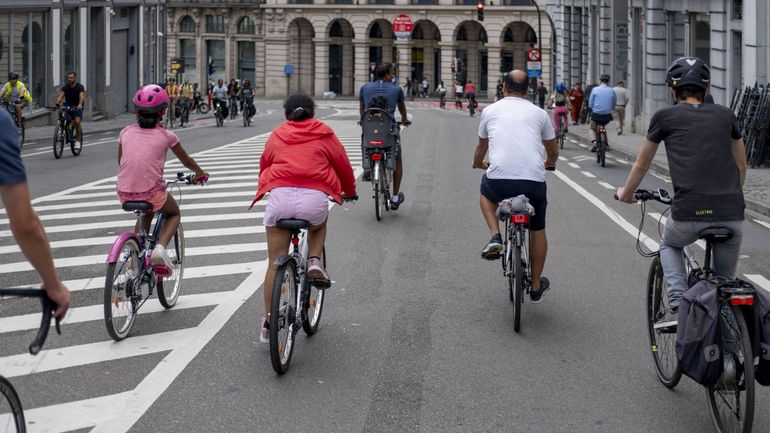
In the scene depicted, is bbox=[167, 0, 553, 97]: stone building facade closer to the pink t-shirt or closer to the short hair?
the short hair

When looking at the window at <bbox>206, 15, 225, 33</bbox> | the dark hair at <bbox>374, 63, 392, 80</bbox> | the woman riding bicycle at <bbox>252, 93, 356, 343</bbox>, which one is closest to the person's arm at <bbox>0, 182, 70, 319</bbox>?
the woman riding bicycle at <bbox>252, 93, 356, 343</bbox>

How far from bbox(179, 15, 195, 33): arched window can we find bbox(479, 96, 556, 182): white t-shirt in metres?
88.1

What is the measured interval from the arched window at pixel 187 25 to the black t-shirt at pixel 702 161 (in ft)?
298

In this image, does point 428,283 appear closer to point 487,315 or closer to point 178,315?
point 487,315

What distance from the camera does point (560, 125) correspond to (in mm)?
30891

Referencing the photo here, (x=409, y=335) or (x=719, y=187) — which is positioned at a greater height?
(x=719, y=187)

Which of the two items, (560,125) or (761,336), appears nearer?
(761,336)

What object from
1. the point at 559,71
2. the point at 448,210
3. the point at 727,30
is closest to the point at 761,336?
the point at 448,210

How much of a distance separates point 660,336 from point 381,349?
71.8 inches

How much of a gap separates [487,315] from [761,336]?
11.9 ft

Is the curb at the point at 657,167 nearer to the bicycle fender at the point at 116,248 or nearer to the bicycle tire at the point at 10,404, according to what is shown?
the bicycle fender at the point at 116,248

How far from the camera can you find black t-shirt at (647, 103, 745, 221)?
20.9 feet

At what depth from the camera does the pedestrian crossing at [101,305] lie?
669 cm

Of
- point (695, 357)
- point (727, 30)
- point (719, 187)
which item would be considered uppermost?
point (727, 30)
